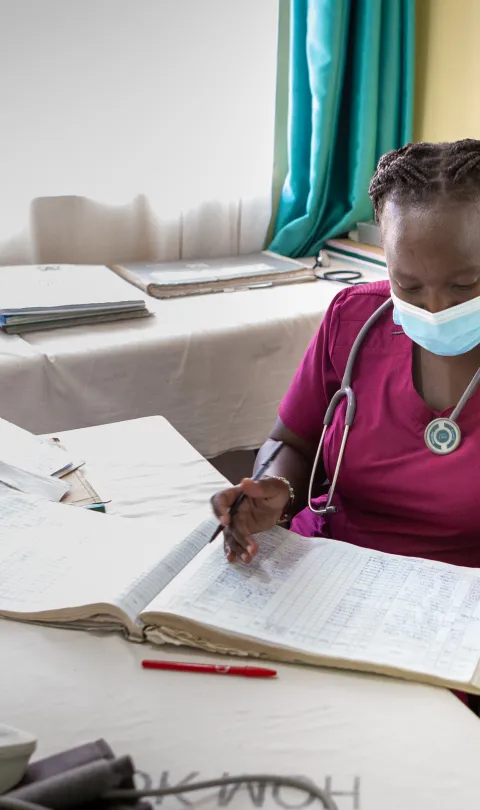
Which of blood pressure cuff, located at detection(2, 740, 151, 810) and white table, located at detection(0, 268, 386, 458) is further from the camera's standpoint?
white table, located at detection(0, 268, 386, 458)

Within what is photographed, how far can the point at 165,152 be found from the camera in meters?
2.37

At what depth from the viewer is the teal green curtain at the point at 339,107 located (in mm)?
2393

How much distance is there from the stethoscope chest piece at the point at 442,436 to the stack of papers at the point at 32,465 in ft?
1.62

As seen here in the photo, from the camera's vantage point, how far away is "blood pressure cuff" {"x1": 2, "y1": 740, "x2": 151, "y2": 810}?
572 mm

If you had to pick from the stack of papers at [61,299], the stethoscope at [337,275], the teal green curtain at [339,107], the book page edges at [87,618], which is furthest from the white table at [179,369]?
the book page edges at [87,618]

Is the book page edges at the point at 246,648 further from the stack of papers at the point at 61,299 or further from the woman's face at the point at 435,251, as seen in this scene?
the stack of papers at the point at 61,299

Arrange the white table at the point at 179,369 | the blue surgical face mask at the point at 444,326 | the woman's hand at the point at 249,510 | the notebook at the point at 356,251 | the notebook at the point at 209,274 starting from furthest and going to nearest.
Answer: the notebook at the point at 356,251, the notebook at the point at 209,274, the white table at the point at 179,369, the blue surgical face mask at the point at 444,326, the woman's hand at the point at 249,510

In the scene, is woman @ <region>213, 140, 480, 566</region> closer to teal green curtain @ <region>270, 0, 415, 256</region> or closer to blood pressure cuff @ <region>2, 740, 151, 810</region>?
blood pressure cuff @ <region>2, 740, 151, 810</region>

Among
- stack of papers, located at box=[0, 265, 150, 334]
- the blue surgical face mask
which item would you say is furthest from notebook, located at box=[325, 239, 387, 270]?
the blue surgical face mask

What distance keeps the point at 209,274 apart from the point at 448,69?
0.95 metres

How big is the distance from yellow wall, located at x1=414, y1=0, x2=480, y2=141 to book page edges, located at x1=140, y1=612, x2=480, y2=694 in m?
2.00

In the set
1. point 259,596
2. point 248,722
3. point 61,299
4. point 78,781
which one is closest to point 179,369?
point 61,299

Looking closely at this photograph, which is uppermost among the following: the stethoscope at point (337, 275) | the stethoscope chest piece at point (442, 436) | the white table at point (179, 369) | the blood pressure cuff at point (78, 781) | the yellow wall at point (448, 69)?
the yellow wall at point (448, 69)

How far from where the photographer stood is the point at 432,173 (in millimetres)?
1037
